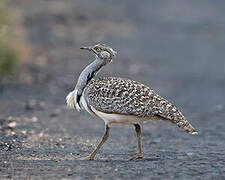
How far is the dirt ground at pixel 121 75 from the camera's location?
9.07 metres

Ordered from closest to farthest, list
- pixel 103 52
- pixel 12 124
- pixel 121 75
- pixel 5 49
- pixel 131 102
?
pixel 131 102, pixel 103 52, pixel 12 124, pixel 5 49, pixel 121 75

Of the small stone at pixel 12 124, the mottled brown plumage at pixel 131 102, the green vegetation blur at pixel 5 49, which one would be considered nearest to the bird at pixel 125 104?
the mottled brown plumage at pixel 131 102

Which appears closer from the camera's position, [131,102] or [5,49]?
[131,102]

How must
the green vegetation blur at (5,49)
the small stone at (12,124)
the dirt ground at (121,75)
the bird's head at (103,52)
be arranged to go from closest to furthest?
the dirt ground at (121,75)
the bird's head at (103,52)
the small stone at (12,124)
the green vegetation blur at (5,49)

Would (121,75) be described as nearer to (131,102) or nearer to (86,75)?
(86,75)

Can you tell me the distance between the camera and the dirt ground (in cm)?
907

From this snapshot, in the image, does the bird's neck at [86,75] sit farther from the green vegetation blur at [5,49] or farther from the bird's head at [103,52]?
the green vegetation blur at [5,49]

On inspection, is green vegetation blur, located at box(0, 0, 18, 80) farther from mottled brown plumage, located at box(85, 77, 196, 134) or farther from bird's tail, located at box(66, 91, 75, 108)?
mottled brown plumage, located at box(85, 77, 196, 134)

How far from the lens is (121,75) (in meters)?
20.9

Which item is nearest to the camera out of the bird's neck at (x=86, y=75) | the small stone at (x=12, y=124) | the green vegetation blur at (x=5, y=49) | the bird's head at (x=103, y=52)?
the bird's neck at (x=86, y=75)

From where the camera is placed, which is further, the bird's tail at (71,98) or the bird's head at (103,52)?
the bird's head at (103,52)

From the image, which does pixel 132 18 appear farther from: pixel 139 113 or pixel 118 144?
pixel 139 113

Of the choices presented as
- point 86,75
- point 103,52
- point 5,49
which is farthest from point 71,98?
point 5,49

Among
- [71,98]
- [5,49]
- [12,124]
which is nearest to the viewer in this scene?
[71,98]
